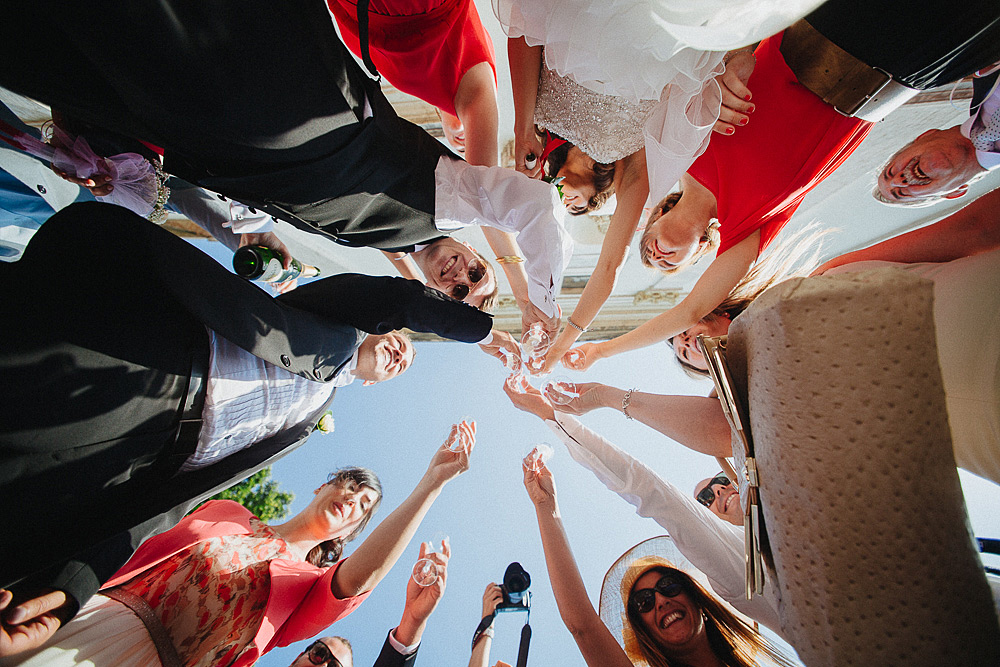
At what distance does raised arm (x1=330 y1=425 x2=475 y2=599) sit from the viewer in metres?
2.00

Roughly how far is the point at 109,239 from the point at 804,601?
68.4 inches

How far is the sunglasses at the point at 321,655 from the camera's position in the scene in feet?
7.01

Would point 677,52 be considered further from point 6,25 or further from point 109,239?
point 6,25

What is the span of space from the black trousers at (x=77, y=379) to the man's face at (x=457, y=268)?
1422 millimetres

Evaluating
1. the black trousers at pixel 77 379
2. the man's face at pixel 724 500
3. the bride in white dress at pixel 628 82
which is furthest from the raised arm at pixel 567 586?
the black trousers at pixel 77 379

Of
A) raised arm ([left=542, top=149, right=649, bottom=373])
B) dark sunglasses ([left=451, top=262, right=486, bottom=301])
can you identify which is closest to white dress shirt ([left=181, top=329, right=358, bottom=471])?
dark sunglasses ([left=451, top=262, right=486, bottom=301])

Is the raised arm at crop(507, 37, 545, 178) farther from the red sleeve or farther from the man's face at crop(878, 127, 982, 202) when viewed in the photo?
the red sleeve

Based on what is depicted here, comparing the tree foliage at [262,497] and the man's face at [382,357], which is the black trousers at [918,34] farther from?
the tree foliage at [262,497]

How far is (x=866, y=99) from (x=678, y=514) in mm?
1992

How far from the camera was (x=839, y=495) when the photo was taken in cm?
49

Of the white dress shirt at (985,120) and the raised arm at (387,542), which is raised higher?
the white dress shirt at (985,120)

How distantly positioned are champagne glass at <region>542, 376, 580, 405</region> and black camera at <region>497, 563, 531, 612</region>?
3.90ft

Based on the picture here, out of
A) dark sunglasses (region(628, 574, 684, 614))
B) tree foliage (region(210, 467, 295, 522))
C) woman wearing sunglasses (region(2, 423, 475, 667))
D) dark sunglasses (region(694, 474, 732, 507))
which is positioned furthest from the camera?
tree foliage (region(210, 467, 295, 522))

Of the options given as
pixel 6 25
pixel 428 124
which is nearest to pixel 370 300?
pixel 6 25
